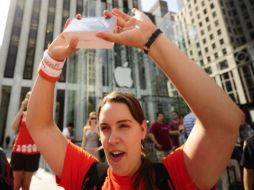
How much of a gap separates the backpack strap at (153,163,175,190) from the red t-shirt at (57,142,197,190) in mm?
21

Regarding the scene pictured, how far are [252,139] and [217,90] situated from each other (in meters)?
1.54

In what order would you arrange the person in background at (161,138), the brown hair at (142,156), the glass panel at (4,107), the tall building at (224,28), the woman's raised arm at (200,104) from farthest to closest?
the tall building at (224,28)
the glass panel at (4,107)
the person in background at (161,138)
the brown hair at (142,156)
the woman's raised arm at (200,104)

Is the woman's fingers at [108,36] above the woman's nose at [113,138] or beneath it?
above

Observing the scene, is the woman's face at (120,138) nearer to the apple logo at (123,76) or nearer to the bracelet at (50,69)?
the bracelet at (50,69)

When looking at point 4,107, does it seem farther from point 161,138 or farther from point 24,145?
point 24,145

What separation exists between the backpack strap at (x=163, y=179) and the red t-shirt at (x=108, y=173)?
21mm

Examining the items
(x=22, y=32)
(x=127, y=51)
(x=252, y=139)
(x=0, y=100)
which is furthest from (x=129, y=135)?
(x=22, y=32)

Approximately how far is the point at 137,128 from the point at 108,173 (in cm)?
33

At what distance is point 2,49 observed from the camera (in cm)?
2592

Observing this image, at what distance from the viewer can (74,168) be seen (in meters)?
1.31

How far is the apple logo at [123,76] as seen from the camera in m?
14.1

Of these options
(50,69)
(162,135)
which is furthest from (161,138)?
(50,69)

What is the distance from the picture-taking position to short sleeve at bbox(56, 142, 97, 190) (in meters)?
1.28

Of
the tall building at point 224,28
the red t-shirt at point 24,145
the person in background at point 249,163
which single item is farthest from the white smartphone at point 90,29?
the tall building at point 224,28
